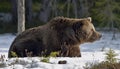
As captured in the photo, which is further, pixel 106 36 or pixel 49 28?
pixel 106 36

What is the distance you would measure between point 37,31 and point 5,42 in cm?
1400

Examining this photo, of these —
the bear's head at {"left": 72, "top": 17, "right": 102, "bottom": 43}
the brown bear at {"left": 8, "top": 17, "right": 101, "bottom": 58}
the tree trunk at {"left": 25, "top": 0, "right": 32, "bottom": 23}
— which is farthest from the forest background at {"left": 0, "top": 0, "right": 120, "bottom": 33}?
the brown bear at {"left": 8, "top": 17, "right": 101, "bottom": 58}

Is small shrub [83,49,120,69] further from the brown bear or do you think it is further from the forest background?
the forest background

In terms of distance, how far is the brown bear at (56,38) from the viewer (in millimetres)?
9586

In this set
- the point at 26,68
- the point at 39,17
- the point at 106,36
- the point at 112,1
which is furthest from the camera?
the point at 39,17

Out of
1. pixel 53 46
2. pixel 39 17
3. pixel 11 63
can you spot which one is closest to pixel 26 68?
pixel 11 63

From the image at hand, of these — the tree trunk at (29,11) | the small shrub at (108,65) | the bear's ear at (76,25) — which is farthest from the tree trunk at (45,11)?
the small shrub at (108,65)

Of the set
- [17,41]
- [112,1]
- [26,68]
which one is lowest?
[26,68]

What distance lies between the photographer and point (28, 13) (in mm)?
30203

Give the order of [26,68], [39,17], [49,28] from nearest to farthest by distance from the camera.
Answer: [26,68] → [49,28] → [39,17]

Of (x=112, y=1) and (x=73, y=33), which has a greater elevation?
(x=112, y=1)

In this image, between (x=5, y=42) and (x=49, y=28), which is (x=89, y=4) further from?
(x=49, y=28)

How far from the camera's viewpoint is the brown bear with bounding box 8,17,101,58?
9.59 m

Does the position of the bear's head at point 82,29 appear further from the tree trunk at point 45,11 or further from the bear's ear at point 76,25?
the tree trunk at point 45,11
